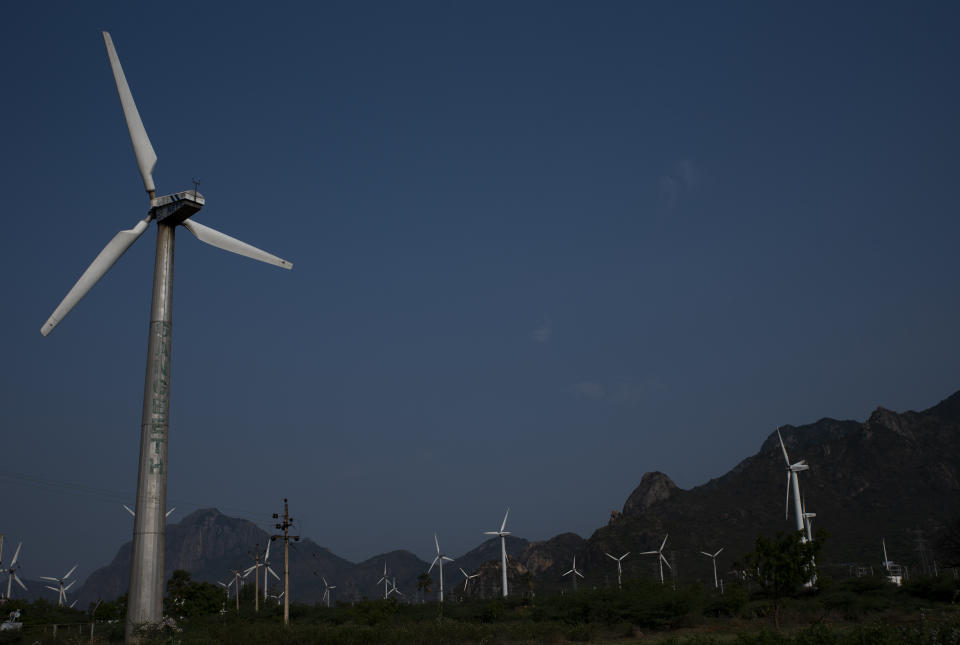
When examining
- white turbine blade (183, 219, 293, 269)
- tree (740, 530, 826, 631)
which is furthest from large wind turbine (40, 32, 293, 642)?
tree (740, 530, 826, 631)

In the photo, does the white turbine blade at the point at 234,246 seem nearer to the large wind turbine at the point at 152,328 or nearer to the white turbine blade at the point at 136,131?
the large wind turbine at the point at 152,328

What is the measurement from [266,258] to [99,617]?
83.7 m

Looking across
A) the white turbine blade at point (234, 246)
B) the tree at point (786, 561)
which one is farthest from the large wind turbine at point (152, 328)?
the tree at point (786, 561)

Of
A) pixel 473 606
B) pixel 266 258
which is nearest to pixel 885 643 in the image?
pixel 266 258

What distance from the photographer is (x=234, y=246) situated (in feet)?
127

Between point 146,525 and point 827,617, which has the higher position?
point 146,525

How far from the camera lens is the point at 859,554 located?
16362 centimetres

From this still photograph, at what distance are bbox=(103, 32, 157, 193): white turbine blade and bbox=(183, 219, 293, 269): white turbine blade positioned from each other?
10.5 ft

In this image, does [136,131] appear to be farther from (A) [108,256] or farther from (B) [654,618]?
(B) [654,618]

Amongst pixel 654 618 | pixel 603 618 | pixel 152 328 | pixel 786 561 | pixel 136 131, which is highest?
pixel 136 131

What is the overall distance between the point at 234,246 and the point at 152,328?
7.98 metres

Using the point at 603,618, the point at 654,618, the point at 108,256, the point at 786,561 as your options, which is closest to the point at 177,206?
the point at 108,256

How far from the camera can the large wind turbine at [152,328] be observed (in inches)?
1152

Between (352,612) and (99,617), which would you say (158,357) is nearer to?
(352,612)
